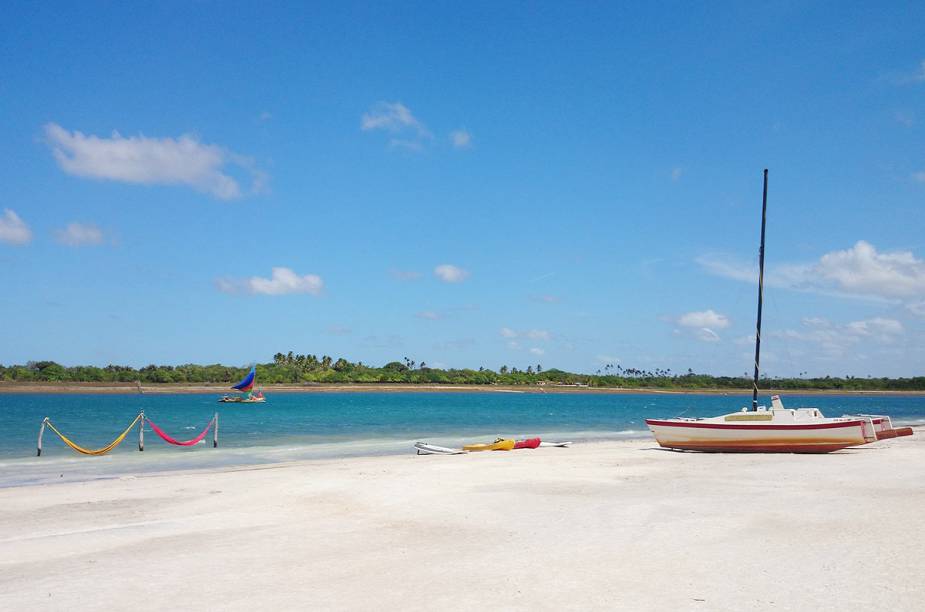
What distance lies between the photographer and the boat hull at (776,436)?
23891mm

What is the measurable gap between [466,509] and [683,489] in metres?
5.35

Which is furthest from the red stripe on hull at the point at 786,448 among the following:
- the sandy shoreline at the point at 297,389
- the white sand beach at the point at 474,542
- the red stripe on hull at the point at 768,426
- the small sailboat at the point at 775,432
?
the sandy shoreline at the point at 297,389

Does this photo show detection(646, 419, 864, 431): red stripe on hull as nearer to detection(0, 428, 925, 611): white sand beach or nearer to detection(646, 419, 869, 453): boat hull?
detection(646, 419, 869, 453): boat hull

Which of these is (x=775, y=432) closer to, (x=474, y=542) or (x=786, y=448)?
(x=786, y=448)

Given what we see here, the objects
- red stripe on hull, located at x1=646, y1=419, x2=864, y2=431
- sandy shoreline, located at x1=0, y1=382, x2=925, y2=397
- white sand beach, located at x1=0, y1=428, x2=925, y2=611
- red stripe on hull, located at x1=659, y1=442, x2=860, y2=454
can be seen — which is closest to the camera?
white sand beach, located at x1=0, y1=428, x2=925, y2=611

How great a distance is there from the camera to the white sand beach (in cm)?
785

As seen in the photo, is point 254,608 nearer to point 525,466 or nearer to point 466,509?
point 466,509

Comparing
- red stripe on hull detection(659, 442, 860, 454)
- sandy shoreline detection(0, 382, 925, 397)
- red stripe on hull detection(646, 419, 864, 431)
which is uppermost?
red stripe on hull detection(646, 419, 864, 431)

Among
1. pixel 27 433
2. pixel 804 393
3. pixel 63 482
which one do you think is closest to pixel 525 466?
pixel 63 482

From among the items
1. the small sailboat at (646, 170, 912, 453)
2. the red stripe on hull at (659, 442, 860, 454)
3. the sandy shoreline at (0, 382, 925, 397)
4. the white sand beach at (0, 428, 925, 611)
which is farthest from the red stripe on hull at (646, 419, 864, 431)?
the sandy shoreline at (0, 382, 925, 397)

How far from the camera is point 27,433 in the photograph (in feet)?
131

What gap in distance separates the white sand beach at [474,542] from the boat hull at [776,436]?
15.5 ft

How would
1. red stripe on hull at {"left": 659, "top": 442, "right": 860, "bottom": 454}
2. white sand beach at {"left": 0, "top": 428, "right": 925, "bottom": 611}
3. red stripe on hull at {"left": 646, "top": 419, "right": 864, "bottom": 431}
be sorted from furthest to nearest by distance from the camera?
red stripe on hull at {"left": 659, "top": 442, "right": 860, "bottom": 454} < red stripe on hull at {"left": 646, "top": 419, "right": 864, "bottom": 431} < white sand beach at {"left": 0, "top": 428, "right": 925, "bottom": 611}

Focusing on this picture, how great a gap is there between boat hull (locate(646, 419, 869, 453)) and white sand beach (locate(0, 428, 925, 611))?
15.5ft
